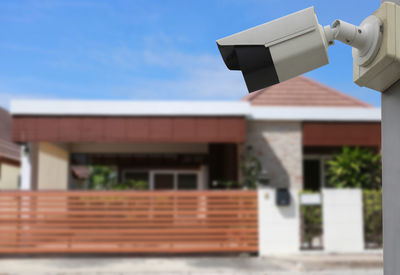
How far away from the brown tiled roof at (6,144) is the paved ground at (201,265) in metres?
13.0

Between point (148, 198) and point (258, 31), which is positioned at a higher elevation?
point (258, 31)

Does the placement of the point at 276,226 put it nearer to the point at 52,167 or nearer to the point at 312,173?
the point at 312,173

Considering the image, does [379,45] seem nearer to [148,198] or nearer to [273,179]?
[148,198]

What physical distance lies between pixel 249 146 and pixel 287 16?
10709mm

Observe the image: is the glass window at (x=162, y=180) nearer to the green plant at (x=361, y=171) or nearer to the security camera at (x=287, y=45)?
the green plant at (x=361, y=171)

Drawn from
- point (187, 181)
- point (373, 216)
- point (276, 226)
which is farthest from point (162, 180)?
point (373, 216)

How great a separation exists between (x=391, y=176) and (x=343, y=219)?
871 centimetres

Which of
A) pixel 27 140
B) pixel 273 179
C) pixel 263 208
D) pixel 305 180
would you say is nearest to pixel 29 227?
pixel 27 140

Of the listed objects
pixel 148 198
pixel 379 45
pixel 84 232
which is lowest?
pixel 84 232

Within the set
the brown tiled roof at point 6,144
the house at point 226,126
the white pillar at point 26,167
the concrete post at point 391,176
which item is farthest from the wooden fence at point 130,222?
the brown tiled roof at point 6,144

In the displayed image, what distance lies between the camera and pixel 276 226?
1012 cm

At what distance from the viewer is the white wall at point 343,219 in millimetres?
10141

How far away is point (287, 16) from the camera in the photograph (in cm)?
165

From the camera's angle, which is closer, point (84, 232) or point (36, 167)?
point (84, 232)
